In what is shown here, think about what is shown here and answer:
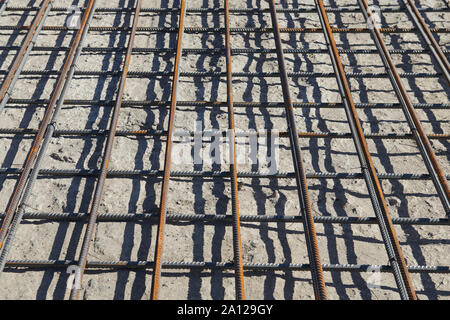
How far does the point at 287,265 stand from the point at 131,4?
461cm

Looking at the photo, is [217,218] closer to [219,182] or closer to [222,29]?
[219,182]

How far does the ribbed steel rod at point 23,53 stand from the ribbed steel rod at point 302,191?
3077 millimetres

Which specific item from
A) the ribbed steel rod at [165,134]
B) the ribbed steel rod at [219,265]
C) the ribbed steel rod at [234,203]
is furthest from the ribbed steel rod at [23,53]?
the ribbed steel rod at [234,203]

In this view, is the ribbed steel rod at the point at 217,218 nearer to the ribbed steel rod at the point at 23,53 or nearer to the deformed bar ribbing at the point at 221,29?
the ribbed steel rod at the point at 23,53

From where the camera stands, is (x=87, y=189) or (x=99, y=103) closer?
(x=87, y=189)

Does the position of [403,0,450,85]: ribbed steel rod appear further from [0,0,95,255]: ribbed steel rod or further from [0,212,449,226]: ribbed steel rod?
[0,0,95,255]: ribbed steel rod

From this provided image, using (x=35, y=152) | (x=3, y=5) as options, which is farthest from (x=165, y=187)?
(x=3, y=5)

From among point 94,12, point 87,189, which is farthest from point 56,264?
point 94,12

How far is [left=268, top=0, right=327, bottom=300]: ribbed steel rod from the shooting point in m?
2.75

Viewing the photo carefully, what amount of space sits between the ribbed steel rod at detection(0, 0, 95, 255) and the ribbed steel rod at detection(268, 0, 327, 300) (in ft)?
7.82

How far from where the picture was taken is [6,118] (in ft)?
13.6
